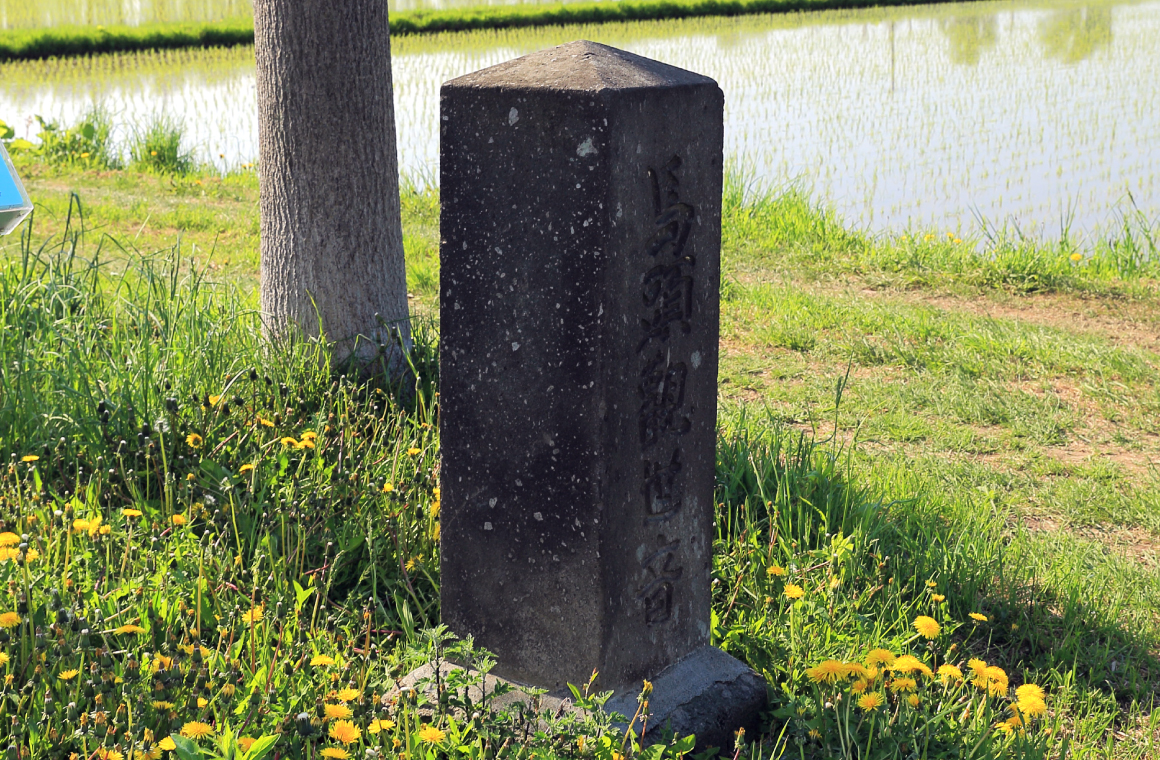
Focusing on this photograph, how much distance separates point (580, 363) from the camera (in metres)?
2.11

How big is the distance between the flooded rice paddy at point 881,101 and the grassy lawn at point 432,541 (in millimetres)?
3414

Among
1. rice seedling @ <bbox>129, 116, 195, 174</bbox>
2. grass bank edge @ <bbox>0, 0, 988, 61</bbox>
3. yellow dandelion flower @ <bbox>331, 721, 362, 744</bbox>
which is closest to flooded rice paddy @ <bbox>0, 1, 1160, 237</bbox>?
rice seedling @ <bbox>129, 116, 195, 174</bbox>

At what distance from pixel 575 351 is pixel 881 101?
11209 mm

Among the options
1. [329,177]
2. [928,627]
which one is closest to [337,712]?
[928,627]

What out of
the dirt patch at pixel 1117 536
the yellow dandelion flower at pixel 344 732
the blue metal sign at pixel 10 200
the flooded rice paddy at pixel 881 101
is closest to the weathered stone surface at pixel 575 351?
the yellow dandelion flower at pixel 344 732

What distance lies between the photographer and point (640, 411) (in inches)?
87.4

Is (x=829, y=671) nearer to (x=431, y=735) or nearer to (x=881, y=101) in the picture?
(x=431, y=735)

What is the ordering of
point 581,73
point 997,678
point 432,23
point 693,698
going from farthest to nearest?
point 432,23 < point 693,698 < point 997,678 < point 581,73

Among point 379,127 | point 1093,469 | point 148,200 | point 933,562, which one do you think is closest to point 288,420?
point 379,127

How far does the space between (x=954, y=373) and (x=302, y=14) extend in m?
3.25

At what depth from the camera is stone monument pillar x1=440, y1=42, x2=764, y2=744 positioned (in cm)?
207

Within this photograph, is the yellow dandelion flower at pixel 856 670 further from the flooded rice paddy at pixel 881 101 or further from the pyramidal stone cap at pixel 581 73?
the flooded rice paddy at pixel 881 101

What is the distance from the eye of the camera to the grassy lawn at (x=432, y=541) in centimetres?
222

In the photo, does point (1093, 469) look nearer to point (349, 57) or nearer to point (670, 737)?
point (670, 737)
